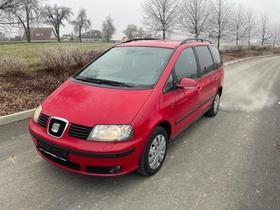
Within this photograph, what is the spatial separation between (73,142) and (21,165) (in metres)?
1.31

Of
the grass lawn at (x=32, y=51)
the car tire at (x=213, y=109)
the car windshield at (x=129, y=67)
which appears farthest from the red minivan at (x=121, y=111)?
the grass lawn at (x=32, y=51)

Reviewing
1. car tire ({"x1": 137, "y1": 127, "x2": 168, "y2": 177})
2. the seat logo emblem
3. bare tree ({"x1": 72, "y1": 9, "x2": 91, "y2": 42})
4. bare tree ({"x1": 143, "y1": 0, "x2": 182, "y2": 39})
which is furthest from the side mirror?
bare tree ({"x1": 72, "y1": 9, "x2": 91, "y2": 42})

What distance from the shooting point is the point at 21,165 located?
3592mm

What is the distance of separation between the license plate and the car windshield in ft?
3.68

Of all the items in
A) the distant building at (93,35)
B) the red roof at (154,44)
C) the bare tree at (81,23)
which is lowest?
the red roof at (154,44)

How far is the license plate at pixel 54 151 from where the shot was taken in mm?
2866

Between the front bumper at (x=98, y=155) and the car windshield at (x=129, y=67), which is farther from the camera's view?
the car windshield at (x=129, y=67)

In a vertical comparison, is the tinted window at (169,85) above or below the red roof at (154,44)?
below

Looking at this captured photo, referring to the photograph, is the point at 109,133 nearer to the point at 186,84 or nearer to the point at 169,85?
the point at 169,85

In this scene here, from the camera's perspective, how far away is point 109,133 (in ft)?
9.12

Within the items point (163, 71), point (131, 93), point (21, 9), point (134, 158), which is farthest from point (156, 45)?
point (21, 9)

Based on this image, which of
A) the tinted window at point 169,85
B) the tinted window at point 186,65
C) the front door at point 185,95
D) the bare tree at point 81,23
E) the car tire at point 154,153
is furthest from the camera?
the bare tree at point 81,23

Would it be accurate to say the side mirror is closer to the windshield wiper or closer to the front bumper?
the windshield wiper

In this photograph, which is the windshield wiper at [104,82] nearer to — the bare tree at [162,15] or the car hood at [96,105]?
the car hood at [96,105]
